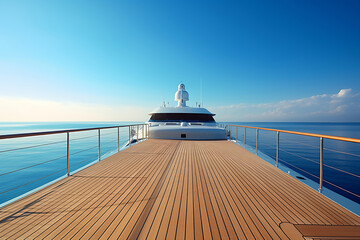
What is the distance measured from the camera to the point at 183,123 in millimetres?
7625

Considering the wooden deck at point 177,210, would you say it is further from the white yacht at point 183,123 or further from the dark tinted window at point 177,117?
the dark tinted window at point 177,117

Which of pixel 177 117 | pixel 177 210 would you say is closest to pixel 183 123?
pixel 177 117

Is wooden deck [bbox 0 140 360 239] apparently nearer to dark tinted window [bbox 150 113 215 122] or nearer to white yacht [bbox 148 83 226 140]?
white yacht [bbox 148 83 226 140]

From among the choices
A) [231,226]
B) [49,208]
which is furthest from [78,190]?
[231,226]

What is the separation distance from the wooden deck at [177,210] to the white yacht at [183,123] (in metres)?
4.30

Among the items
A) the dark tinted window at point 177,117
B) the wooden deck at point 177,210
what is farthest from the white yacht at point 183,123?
the wooden deck at point 177,210

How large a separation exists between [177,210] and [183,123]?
6.07 metres

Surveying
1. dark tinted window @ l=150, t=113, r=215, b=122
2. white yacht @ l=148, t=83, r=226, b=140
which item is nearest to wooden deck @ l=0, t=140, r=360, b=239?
white yacht @ l=148, t=83, r=226, b=140

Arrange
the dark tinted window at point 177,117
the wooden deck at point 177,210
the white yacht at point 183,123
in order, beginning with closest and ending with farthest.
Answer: the wooden deck at point 177,210
the white yacht at point 183,123
the dark tinted window at point 177,117

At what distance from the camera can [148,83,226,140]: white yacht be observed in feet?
22.5

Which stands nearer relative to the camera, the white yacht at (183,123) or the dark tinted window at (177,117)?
the white yacht at (183,123)

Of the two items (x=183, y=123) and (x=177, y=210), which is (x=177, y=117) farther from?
(x=177, y=210)

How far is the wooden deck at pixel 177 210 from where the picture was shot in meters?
1.30

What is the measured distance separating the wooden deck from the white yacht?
4300 millimetres
